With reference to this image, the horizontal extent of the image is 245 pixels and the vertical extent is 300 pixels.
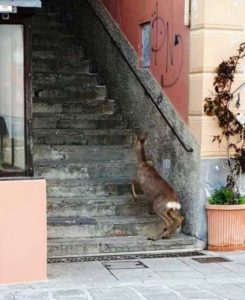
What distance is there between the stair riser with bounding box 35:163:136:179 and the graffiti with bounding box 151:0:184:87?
1.28m

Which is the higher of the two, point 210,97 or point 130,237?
point 210,97

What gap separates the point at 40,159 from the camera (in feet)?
29.6

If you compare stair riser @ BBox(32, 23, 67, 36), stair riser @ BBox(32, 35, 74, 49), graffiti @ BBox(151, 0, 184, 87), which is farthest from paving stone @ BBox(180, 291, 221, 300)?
stair riser @ BBox(32, 23, 67, 36)

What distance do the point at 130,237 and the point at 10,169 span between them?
2155 millimetres

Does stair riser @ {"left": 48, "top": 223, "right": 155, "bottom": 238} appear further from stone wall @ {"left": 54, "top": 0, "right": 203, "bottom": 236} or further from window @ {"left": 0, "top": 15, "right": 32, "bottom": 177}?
window @ {"left": 0, "top": 15, "right": 32, "bottom": 177}

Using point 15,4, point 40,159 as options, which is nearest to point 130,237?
point 40,159

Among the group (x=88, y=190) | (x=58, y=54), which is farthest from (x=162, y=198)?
(x=58, y=54)

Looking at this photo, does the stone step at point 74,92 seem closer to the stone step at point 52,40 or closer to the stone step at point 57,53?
the stone step at point 57,53

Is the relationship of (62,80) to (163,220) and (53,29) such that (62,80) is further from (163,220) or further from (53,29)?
(163,220)

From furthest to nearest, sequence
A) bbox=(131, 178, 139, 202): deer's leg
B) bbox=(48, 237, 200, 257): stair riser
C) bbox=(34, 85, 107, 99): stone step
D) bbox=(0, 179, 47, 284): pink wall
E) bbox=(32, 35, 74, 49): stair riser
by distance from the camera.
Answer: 1. bbox=(32, 35, 74, 49): stair riser
2. bbox=(34, 85, 107, 99): stone step
3. bbox=(131, 178, 139, 202): deer's leg
4. bbox=(48, 237, 200, 257): stair riser
5. bbox=(0, 179, 47, 284): pink wall

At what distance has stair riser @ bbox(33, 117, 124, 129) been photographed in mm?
9711

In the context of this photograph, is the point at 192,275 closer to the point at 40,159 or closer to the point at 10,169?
the point at 10,169

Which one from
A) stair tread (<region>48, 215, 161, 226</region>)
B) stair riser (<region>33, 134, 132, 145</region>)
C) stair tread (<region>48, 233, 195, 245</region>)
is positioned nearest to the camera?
stair tread (<region>48, 233, 195, 245</region>)

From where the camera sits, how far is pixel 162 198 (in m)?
7.92
